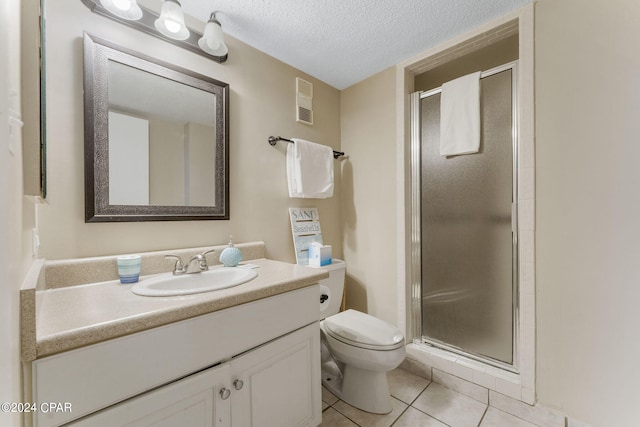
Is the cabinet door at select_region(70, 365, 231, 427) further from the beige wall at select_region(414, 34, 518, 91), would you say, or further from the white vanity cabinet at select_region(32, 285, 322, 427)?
the beige wall at select_region(414, 34, 518, 91)

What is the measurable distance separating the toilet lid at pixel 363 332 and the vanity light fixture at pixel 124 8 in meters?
1.83

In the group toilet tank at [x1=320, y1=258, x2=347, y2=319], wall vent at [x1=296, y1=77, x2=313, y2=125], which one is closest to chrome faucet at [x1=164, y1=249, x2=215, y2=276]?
toilet tank at [x1=320, y1=258, x2=347, y2=319]

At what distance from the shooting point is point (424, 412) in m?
1.44

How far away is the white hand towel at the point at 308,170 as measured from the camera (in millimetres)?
1791

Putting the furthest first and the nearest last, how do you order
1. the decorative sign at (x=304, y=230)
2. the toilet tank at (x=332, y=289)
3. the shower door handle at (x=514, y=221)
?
the decorative sign at (x=304, y=230)
the toilet tank at (x=332, y=289)
the shower door handle at (x=514, y=221)

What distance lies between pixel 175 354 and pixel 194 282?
0.45 metres

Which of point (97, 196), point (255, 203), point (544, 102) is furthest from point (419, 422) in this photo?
point (97, 196)

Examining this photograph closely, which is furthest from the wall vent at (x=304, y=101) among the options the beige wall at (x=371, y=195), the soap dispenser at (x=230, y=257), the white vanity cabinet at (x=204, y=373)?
the white vanity cabinet at (x=204, y=373)

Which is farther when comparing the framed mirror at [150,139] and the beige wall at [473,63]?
the beige wall at [473,63]

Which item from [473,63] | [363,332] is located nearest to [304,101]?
[473,63]

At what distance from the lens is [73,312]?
758mm

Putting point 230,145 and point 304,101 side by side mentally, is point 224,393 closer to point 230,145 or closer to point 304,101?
point 230,145

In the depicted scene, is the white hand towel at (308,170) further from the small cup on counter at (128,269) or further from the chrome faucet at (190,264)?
the small cup on counter at (128,269)

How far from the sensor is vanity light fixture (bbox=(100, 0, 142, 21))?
109cm
